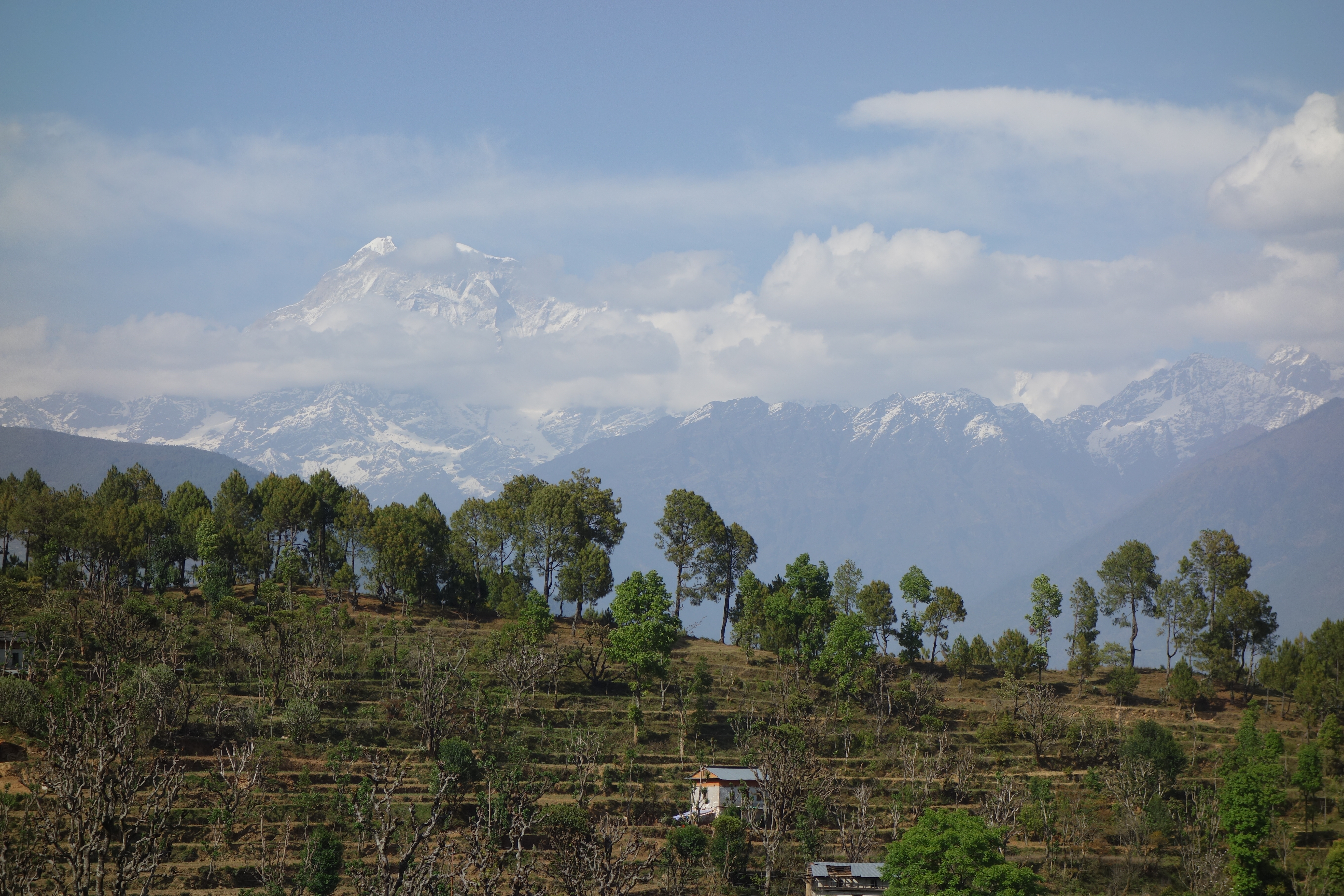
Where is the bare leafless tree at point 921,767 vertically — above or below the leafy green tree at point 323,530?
below

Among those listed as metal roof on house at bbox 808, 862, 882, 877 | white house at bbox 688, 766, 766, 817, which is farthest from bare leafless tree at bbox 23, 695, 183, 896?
white house at bbox 688, 766, 766, 817

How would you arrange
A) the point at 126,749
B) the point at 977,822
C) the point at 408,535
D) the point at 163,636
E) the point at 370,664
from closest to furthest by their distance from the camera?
the point at 126,749, the point at 977,822, the point at 163,636, the point at 370,664, the point at 408,535

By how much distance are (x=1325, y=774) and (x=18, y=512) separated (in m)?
111

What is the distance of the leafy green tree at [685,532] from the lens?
363 feet

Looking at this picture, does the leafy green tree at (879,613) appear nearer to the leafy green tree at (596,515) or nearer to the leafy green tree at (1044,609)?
the leafy green tree at (1044,609)

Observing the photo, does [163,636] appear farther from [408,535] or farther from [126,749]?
[126,749]

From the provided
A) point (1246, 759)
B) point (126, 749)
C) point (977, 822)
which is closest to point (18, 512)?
point (126, 749)

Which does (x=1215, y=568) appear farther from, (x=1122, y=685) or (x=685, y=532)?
(x=685, y=532)

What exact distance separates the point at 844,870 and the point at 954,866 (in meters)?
9.37

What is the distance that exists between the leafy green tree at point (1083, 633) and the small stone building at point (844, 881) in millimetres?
48853

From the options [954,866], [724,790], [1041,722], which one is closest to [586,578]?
[724,790]

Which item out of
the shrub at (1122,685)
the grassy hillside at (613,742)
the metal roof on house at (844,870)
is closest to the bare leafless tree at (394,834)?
the grassy hillside at (613,742)

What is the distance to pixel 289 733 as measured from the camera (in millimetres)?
66000

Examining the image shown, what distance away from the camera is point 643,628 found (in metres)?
80.0
